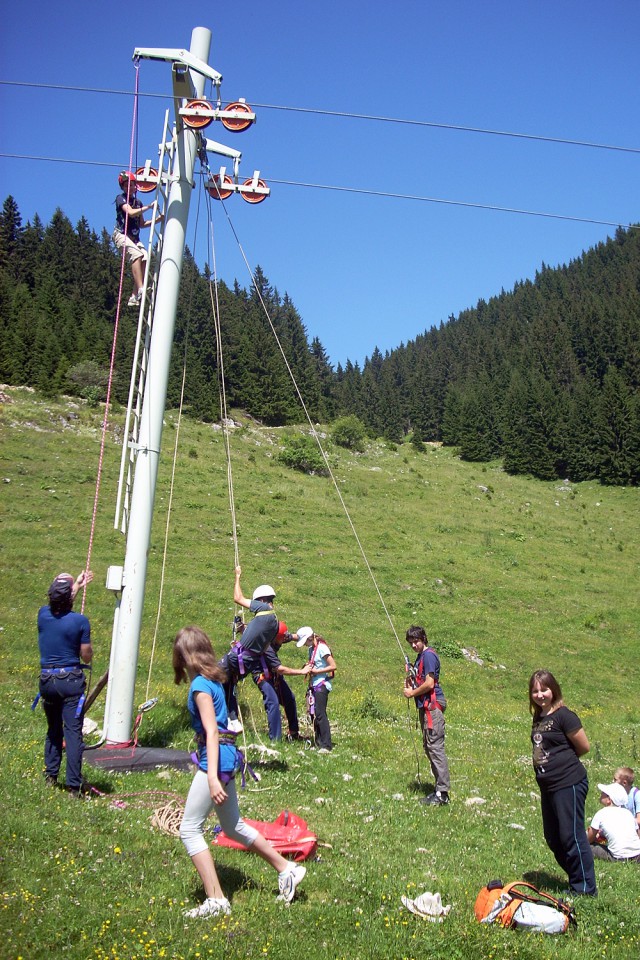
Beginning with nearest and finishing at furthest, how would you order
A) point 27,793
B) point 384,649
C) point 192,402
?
point 27,793 → point 384,649 → point 192,402

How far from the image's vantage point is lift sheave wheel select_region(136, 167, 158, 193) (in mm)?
10680

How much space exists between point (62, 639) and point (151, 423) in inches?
145

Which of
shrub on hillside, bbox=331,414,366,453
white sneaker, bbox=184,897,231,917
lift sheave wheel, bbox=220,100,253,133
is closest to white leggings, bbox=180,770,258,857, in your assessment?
white sneaker, bbox=184,897,231,917

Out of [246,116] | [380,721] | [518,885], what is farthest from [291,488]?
[518,885]

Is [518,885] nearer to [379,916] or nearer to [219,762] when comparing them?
[379,916]

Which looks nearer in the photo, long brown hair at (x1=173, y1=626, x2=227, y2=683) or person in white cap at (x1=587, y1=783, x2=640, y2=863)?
long brown hair at (x1=173, y1=626, x2=227, y2=683)

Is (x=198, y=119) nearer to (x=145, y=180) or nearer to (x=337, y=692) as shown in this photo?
(x=145, y=180)

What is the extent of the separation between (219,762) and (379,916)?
1.69 metres

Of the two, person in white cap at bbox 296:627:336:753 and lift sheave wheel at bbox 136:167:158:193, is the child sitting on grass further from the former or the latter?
lift sheave wheel at bbox 136:167:158:193

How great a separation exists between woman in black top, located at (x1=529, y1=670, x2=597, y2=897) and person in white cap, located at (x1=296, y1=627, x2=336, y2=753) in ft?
20.0

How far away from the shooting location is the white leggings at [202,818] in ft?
17.4

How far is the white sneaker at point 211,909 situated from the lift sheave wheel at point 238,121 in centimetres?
943

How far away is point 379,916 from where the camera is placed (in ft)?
18.1

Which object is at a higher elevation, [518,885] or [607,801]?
[518,885]
